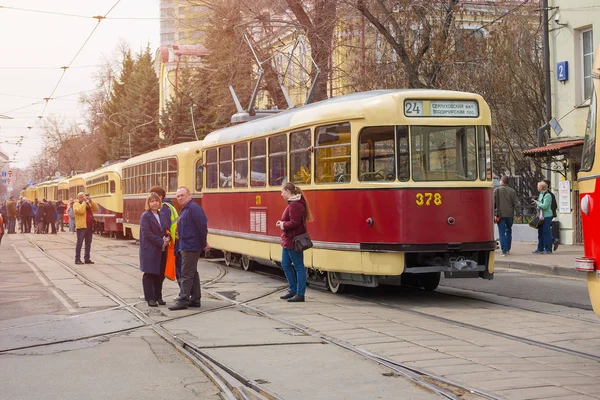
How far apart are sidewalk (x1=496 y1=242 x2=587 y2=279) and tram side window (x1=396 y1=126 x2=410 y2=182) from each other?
4.90 meters

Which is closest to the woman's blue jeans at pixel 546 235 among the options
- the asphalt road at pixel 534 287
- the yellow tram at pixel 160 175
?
the asphalt road at pixel 534 287

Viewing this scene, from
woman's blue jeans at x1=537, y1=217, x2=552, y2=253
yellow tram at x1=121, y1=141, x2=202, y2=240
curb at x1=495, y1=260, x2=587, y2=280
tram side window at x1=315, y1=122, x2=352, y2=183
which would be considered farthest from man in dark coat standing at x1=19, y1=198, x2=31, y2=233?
tram side window at x1=315, y1=122, x2=352, y2=183

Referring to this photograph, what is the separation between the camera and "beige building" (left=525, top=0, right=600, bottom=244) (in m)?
23.2

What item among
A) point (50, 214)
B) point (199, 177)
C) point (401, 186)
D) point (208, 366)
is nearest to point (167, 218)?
point (401, 186)

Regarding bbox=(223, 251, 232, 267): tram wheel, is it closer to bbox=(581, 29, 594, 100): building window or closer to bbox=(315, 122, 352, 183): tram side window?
bbox=(315, 122, 352, 183): tram side window

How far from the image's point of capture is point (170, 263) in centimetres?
1252

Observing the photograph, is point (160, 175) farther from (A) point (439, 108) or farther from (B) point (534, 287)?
(A) point (439, 108)

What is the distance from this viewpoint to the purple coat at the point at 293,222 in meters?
12.6

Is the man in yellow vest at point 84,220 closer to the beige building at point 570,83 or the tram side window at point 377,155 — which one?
the tram side window at point 377,155

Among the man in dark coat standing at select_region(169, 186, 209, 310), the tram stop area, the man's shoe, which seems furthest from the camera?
the man in dark coat standing at select_region(169, 186, 209, 310)

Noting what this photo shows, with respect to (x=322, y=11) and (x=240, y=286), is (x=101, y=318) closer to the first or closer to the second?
(x=240, y=286)

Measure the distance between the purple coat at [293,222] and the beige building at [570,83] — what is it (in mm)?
11355

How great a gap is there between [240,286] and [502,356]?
760 centimetres

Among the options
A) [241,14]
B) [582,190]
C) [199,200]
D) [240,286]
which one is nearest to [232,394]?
[582,190]
